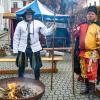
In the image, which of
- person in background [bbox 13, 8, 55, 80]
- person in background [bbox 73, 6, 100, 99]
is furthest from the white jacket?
person in background [bbox 73, 6, 100, 99]

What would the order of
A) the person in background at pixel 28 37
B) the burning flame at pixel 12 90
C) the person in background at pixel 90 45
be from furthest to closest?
the person in background at pixel 28 37
the person in background at pixel 90 45
the burning flame at pixel 12 90

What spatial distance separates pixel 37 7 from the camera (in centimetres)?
1545

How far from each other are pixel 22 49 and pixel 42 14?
8.22 metres

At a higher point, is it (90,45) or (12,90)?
(90,45)

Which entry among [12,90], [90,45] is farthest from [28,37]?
[12,90]

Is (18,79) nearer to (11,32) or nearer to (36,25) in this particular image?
(36,25)

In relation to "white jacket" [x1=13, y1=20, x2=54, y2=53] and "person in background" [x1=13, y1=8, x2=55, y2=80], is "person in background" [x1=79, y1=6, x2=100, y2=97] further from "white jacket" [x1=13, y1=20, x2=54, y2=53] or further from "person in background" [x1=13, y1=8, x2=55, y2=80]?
"white jacket" [x1=13, y1=20, x2=54, y2=53]

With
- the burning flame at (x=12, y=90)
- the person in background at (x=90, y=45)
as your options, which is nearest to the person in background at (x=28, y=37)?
the person in background at (x=90, y=45)

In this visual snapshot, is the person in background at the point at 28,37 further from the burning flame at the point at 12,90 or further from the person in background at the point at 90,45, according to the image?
the burning flame at the point at 12,90

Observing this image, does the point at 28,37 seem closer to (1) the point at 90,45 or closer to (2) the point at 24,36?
(2) the point at 24,36

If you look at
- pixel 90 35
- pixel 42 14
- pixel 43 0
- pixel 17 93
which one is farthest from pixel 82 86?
pixel 43 0

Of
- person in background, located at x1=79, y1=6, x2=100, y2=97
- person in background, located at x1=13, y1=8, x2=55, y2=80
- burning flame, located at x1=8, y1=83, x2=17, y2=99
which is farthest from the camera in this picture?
person in background, located at x1=13, y1=8, x2=55, y2=80

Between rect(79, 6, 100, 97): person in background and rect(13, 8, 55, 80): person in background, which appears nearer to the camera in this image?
rect(79, 6, 100, 97): person in background

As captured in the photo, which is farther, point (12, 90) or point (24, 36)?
point (24, 36)
